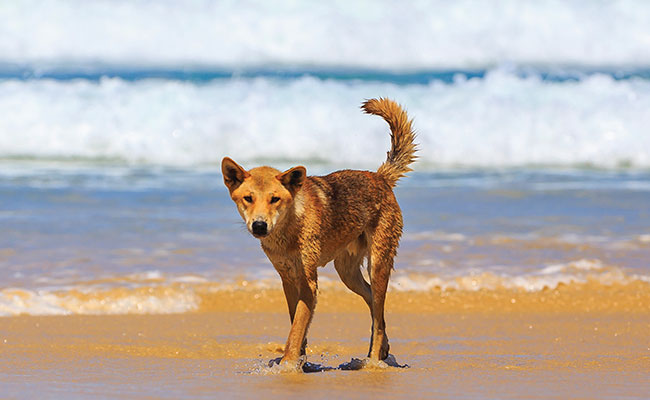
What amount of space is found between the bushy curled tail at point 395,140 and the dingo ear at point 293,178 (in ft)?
3.76

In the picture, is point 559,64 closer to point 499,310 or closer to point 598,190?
point 598,190

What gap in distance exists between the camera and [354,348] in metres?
6.52

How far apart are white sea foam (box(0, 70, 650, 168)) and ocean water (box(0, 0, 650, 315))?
0.05 m

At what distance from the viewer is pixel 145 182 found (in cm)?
1599

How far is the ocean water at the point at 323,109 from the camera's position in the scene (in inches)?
498

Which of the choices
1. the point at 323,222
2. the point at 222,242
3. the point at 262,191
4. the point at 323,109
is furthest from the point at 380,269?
the point at 323,109

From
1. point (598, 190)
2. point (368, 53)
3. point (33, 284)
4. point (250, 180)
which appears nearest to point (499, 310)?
point (250, 180)

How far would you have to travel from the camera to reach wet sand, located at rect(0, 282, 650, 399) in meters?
4.88

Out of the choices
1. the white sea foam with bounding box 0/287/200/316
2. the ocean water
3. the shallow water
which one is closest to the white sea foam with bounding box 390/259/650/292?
the shallow water

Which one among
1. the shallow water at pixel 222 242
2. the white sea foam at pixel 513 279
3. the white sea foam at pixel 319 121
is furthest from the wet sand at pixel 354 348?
the white sea foam at pixel 319 121

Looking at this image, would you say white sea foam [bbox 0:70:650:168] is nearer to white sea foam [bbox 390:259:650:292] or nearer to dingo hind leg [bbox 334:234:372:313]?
white sea foam [bbox 390:259:650:292]

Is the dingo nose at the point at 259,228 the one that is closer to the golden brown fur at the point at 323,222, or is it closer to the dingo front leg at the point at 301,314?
the golden brown fur at the point at 323,222

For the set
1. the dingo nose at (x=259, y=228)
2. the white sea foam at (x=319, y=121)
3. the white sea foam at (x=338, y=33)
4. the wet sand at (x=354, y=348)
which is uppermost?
the white sea foam at (x=338, y=33)

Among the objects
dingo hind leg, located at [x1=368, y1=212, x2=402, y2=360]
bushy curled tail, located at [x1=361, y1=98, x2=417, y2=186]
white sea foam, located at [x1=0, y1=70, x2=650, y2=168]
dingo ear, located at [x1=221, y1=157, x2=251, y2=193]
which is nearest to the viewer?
dingo ear, located at [x1=221, y1=157, x2=251, y2=193]
